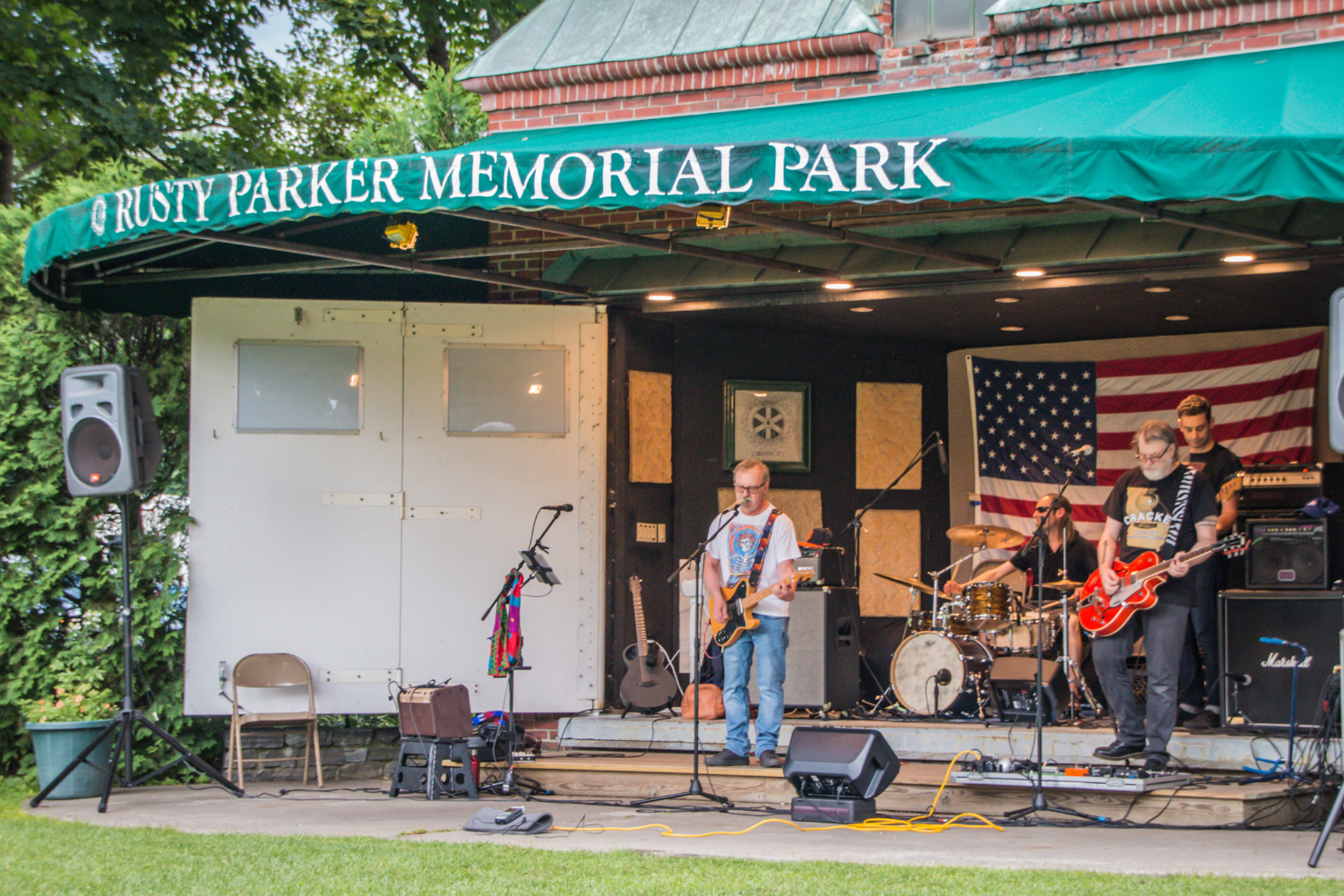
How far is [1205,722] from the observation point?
333 inches

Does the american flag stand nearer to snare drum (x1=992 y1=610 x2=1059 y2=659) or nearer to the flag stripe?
the flag stripe

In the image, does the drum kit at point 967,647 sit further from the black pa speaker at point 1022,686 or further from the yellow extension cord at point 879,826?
the yellow extension cord at point 879,826

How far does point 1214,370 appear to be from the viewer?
11.0 metres

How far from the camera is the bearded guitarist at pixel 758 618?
26.5 feet

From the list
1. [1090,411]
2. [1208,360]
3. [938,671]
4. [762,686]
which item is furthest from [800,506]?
[1208,360]

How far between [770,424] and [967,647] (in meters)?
2.56

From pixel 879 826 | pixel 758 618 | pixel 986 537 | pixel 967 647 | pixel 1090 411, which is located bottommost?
pixel 879 826

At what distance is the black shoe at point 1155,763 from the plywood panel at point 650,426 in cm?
415

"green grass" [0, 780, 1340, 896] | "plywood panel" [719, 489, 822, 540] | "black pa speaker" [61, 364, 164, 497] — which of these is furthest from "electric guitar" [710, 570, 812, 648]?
"black pa speaker" [61, 364, 164, 497]

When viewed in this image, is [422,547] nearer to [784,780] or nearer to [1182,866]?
[784,780]

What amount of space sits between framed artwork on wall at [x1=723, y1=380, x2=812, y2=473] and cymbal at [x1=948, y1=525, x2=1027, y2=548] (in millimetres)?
1599

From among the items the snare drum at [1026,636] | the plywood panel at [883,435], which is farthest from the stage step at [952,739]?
the plywood panel at [883,435]

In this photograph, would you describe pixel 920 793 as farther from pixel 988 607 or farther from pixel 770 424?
pixel 770 424

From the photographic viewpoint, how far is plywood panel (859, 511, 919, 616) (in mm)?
11312
